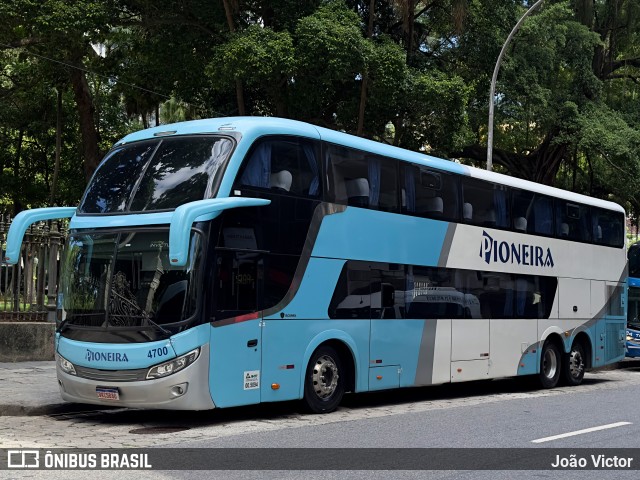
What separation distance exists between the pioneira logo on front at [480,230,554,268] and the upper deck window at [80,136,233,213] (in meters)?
6.22

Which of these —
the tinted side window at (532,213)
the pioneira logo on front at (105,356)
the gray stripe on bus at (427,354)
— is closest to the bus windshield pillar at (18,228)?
the pioneira logo on front at (105,356)

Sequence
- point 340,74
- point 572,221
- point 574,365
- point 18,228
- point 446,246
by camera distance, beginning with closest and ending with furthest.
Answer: point 18,228 < point 446,246 < point 572,221 < point 574,365 < point 340,74

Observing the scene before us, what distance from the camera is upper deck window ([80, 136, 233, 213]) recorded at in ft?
35.4

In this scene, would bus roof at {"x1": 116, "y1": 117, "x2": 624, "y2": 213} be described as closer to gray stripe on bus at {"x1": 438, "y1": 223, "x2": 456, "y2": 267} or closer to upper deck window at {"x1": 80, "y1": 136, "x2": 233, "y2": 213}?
upper deck window at {"x1": 80, "y1": 136, "x2": 233, "y2": 213}

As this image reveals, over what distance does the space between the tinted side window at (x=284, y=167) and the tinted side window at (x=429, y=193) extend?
2155mm

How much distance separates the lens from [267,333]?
37.1ft

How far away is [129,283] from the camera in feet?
35.0

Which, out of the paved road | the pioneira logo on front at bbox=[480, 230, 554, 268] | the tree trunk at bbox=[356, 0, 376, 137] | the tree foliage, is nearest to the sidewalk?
the paved road

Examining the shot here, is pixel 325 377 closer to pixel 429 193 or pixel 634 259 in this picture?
pixel 429 193

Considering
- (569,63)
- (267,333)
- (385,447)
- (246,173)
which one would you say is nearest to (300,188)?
(246,173)

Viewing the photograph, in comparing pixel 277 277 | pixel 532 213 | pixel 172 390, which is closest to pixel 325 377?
pixel 277 277

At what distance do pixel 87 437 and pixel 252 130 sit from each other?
424cm

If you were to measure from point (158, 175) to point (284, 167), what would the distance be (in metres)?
1.68

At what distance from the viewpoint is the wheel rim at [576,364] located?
60.2 feet
